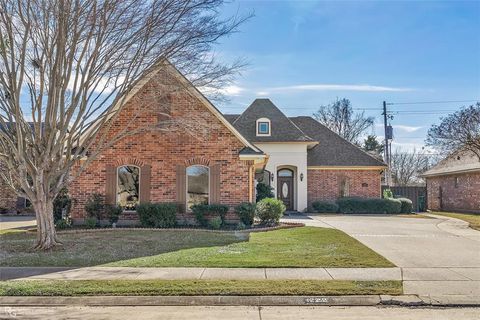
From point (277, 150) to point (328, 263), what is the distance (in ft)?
58.3

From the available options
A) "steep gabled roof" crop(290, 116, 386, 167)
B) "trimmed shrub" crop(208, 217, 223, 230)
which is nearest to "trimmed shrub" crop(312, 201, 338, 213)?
"steep gabled roof" crop(290, 116, 386, 167)

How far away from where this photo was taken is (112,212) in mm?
16438

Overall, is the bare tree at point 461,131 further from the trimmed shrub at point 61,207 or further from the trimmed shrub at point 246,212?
the trimmed shrub at point 61,207

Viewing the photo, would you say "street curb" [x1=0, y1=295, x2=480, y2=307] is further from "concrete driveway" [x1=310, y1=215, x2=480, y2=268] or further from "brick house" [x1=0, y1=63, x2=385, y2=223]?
"brick house" [x1=0, y1=63, x2=385, y2=223]

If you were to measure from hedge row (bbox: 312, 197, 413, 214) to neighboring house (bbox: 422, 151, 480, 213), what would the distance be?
438 centimetres

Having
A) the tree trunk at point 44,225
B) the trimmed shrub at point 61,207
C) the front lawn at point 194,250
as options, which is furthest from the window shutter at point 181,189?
the tree trunk at point 44,225

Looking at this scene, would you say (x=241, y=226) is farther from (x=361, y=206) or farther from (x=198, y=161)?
(x=361, y=206)

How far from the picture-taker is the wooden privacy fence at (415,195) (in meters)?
31.3

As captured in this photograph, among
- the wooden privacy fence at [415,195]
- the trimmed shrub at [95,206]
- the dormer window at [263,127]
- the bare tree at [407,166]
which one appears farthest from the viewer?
the bare tree at [407,166]

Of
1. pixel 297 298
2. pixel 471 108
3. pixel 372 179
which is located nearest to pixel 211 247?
pixel 297 298

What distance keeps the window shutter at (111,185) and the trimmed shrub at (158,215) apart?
143 centimetres

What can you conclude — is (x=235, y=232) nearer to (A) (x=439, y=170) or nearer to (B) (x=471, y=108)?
(B) (x=471, y=108)

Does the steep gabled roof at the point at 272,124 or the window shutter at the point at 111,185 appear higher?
the steep gabled roof at the point at 272,124

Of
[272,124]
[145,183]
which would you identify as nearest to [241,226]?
[145,183]
